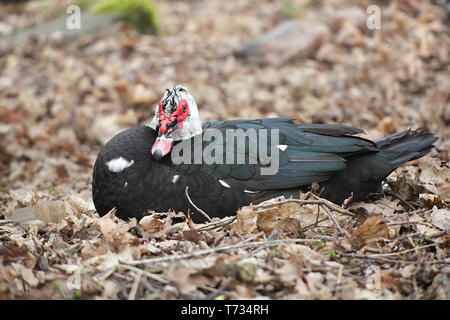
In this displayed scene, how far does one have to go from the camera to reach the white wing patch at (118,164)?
3.90m

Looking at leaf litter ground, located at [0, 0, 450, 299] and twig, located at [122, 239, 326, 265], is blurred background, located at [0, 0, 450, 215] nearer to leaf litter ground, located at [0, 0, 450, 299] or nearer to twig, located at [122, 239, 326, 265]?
leaf litter ground, located at [0, 0, 450, 299]

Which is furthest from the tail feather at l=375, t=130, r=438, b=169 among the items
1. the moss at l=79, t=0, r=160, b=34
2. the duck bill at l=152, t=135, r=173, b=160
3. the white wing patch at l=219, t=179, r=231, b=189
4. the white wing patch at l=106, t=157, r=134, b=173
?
the moss at l=79, t=0, r=160, b=34

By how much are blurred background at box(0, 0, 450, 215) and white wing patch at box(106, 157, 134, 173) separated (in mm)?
1423

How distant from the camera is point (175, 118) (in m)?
4.15

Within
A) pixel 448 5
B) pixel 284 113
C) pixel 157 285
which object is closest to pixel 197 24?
pixel 284 113

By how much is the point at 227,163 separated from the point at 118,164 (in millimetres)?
821

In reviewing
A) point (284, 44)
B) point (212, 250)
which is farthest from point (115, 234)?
point (284, 44)

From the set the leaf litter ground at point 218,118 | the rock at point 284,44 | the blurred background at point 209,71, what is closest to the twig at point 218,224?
the leaf litter ground at point 218,118

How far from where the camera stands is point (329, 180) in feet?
13.4

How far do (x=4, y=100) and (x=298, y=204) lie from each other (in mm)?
5890

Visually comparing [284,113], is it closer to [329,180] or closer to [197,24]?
[329,180]

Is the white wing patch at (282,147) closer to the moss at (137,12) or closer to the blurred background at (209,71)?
the blurred background at (209,71)

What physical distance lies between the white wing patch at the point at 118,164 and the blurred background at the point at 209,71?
142 centimetres

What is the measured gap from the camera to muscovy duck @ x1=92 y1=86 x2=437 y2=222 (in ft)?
12.7
